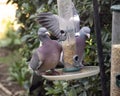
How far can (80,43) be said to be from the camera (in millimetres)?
3031

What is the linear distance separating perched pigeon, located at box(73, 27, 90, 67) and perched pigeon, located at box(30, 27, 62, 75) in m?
0.15

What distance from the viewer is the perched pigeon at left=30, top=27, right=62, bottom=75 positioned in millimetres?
2875

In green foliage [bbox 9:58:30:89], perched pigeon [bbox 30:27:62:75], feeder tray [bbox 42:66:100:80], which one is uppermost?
perched pigeon [bbox 30:27:62:75]

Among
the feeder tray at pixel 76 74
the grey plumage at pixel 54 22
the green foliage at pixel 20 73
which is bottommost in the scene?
the green foliage at pixel 20 73

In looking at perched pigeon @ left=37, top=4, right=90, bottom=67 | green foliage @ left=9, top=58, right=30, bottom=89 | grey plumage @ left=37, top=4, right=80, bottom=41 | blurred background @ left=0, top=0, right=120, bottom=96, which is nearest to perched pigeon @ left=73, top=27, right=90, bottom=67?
perched pigeon @ left=37, top=4, right=90, bottom=67

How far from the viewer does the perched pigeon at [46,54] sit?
288cm

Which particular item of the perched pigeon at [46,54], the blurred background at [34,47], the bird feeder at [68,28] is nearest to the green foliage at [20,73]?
the blurred background at [34,47]

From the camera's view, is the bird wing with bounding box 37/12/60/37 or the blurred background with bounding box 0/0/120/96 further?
the blurred background with bounding box 0/0/120/96

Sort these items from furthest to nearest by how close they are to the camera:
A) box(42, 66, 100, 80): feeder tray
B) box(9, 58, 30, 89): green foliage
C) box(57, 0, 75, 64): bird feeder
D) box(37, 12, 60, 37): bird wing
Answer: box(9, 58, 30, 89): green foliage, box(57, 0, 75, 64): bird feeder, box(37, 12, 60, 37): bird wing, box(42, 66, 100, 80): feeder tray

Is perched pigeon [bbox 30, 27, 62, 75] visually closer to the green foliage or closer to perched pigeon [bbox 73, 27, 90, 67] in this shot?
perched pigeon [bbox 73, 27, 90, 67]

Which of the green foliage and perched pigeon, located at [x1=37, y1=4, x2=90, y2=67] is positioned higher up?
perched pigeon, located at [x1=37, y1=4, x2=90, y2=67]

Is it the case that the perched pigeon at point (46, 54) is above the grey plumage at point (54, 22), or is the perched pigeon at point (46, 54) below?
below

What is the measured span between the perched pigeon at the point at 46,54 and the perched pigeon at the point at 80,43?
0.48 feet

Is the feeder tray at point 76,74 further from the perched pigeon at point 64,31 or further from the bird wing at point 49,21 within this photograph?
the bird wing at point 49,21
